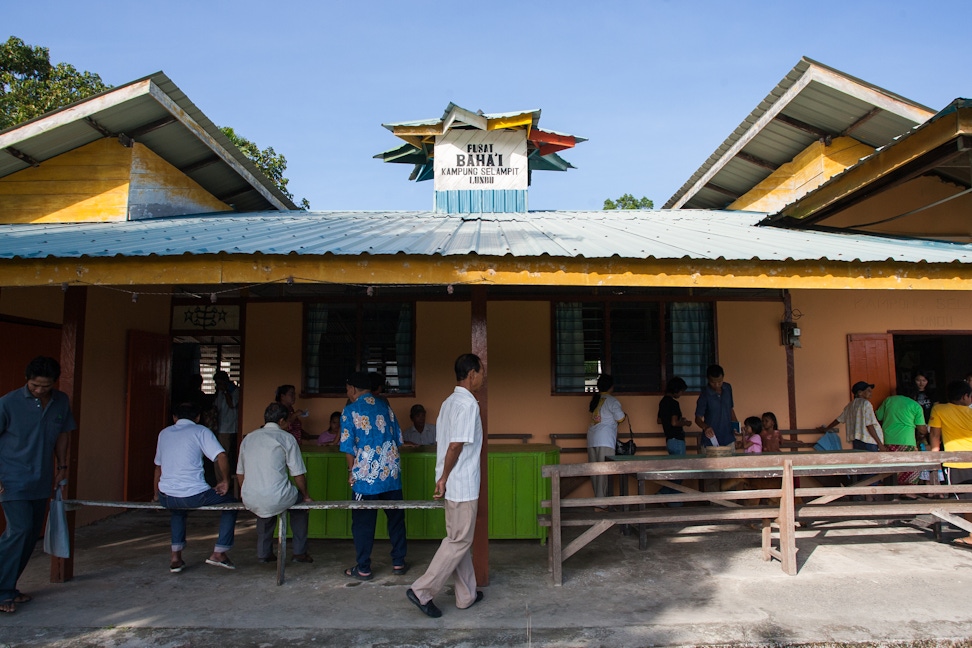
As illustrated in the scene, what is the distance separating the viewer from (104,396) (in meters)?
7.56

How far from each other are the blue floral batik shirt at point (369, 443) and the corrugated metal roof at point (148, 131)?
4780mm

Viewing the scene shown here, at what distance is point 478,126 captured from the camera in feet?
30.6

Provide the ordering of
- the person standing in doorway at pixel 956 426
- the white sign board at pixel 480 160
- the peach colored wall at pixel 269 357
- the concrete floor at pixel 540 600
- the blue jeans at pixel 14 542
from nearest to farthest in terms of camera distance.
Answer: the concrete floor at pixel 540 600 → the blue jeans at pixel 14 542 → the person standing in doorway at pixel 956 426 → the peach colored wall at pixel 269 357 → the white sign board at pixel 480 160

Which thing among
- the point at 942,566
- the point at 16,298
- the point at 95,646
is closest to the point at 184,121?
the point at 16,298

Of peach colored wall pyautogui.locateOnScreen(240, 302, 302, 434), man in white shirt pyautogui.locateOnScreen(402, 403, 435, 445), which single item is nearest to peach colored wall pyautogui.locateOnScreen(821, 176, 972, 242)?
man in white shirt pyautogui.locateOnScreen(402, 403, 435, 445)

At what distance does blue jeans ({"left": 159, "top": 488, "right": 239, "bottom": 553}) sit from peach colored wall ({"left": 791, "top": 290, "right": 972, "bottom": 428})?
668cm

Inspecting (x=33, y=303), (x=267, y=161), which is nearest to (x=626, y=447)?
(x=33, y=303)

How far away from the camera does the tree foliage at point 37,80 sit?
53.1 feet

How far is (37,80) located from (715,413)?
1884cm

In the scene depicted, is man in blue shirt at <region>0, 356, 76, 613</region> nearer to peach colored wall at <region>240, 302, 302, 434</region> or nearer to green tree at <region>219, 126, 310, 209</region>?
peach colored wall at <region>240, 302, 302, 434</region>

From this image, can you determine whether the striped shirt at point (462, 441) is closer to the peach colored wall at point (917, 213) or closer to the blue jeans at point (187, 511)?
the blue jeans at point (187, 511)

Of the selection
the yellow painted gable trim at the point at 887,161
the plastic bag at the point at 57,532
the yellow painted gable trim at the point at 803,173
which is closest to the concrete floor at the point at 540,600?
the plastic bag at the point at 57,532

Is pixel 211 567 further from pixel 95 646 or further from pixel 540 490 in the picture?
pixel 540 490

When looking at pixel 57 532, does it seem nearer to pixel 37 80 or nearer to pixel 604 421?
pixel 604 421
